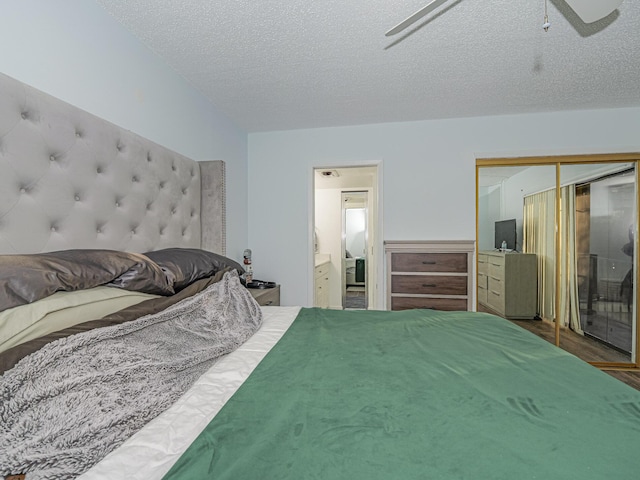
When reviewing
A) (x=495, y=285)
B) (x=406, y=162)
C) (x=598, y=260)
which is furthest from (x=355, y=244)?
(x=598, y=260)

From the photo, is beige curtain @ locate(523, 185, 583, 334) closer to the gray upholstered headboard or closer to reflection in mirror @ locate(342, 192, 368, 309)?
reflection in mirror @ locate(342, 192, 368, 309)

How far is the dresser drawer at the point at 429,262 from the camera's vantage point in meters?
3.04

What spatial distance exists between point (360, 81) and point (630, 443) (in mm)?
2393

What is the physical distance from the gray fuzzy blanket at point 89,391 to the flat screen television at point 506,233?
3.10 meters

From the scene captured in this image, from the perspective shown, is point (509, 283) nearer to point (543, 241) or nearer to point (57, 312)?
point (543, 241)

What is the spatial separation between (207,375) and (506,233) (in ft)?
10.6

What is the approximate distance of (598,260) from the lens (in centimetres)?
306

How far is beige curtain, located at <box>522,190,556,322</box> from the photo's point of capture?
3.17m

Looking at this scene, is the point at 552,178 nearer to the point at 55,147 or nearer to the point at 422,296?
the point at 422,296

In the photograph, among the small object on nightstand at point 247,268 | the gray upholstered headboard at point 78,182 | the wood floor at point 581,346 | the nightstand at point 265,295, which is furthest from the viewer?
the wood floor at point 581,346

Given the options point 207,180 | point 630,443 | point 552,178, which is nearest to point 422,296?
point 552,178

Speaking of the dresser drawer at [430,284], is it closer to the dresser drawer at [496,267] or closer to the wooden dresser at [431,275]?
the wooden dresser at [431,275]

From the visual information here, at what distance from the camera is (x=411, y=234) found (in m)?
3.26

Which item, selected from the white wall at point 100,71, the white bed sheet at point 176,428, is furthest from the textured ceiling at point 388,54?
the white bed sheet at point 176,428
